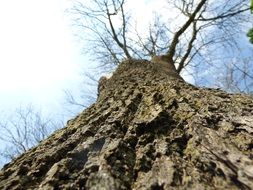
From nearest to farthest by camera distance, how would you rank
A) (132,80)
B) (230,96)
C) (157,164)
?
(157,164) < (230,96) < (132,80)

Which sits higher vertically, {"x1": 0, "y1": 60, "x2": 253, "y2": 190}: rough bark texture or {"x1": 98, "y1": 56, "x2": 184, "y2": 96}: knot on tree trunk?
{"x1": 98, "y1": 56, "x2": 184, "y2": 96}: knot on tree trunk

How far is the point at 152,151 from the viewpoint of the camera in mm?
1806

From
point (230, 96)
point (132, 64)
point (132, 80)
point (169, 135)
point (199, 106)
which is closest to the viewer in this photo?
point (169, 135)

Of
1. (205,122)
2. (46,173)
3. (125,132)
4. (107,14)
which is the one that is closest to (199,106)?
(205,122)

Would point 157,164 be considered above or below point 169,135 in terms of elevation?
below

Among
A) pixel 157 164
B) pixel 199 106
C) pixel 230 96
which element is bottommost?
pixel 157 164

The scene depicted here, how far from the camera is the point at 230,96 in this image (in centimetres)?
295

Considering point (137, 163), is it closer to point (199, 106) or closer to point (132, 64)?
point (199, 106)

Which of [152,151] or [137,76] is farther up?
[137,76]

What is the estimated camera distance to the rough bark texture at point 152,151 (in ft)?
4.63

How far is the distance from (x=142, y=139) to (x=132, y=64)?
371 centimetres

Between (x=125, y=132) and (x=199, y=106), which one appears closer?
(x=125, y=132)

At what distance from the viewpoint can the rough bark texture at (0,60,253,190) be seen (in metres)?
1.41

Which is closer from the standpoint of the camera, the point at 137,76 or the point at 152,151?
the point at 152,151
